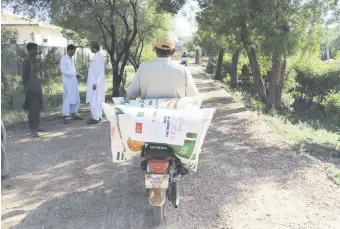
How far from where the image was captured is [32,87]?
745 cm

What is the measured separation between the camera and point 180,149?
374cm

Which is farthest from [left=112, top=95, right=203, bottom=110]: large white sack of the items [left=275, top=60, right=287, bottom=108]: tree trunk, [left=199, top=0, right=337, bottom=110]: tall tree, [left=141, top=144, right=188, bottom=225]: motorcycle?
[left=275, top=60, right=287, bottom=108]: tree trunk

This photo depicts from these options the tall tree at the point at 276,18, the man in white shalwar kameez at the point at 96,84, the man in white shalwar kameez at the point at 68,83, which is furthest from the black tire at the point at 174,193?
the tall tree at the point at 276,18

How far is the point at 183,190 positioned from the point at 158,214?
3.41 feet

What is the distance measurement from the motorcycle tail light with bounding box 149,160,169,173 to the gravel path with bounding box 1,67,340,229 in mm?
619

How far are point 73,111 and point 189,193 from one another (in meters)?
5.27

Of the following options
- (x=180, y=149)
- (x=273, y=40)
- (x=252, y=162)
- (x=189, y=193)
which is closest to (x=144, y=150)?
(x=180, y=149)

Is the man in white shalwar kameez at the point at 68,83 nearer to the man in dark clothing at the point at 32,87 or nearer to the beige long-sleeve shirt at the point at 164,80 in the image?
the man in dark clothing at the point at 32,87

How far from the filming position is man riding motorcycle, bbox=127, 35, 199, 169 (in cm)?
432

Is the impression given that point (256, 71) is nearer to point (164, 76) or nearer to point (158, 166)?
point (164, 76)

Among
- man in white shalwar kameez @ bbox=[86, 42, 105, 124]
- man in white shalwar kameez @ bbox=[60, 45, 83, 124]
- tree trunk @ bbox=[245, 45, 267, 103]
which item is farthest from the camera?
tree trunk @ bbox=[245, 45, 267, 103]

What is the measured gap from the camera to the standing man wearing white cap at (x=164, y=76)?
4316mm

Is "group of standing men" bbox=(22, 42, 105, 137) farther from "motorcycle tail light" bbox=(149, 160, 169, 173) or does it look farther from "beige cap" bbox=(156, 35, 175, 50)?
"motorcycle tail light" bbox=(149, 160, 169, 173)

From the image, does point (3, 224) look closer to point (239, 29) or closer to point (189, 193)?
point (189, 193)
